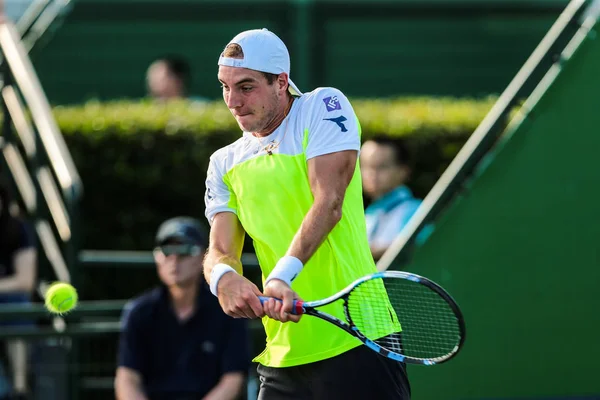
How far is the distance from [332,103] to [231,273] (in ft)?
2.41

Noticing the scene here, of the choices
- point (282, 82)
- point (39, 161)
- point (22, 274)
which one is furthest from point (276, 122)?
point (39, 161)

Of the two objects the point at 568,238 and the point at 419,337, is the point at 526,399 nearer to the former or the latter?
the point at 568,238

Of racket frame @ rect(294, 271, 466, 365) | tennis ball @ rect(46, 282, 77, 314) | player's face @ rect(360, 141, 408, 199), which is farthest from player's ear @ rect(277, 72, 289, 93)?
player's face @ rect(360, 141, 408, 199)

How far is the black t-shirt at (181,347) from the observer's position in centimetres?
676

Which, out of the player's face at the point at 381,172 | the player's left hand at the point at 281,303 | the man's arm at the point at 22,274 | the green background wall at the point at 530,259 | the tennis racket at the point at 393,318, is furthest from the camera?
the man's arm at the point at 22,274

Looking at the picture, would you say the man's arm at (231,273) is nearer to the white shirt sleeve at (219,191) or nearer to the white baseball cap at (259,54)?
the white shirt sleeve at (219,191)

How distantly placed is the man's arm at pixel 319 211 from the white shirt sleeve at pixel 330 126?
0.10 ft

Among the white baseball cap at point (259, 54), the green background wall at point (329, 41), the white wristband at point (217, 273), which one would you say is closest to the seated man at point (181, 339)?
the white wristband at point (217, 273)

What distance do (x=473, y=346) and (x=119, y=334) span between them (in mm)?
2228

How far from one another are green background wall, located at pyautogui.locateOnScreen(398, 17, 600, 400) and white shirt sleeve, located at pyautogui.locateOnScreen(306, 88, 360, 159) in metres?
2.12

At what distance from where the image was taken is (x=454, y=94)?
13.5 metres

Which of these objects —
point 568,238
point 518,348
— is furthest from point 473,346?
point 568,238

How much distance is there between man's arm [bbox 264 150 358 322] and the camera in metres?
4.20

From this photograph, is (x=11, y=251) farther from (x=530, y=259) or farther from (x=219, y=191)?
(x=219, y=191)
